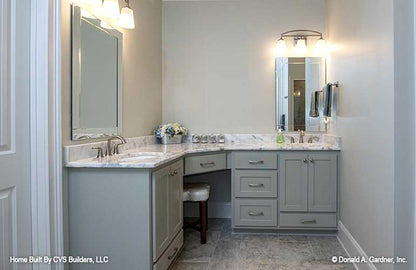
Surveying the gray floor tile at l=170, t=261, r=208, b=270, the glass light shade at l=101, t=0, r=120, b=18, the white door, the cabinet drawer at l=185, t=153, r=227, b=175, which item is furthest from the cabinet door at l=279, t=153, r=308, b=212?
the white door

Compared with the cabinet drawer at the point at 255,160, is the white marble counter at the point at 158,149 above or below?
above

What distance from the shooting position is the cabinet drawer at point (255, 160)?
2705 millimetres

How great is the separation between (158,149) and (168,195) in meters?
0.71

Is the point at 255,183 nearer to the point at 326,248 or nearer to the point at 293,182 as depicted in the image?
the point at 293,182

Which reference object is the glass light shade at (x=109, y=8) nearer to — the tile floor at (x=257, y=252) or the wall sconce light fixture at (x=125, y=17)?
the wall sconce light fixture at (x=125, y=17)

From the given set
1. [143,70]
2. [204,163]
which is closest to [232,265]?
[204,163]

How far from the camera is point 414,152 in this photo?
4.89 ft

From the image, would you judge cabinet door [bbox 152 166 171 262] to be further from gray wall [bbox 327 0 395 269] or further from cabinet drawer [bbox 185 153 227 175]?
gray wall [bbox 327 0 395 269]

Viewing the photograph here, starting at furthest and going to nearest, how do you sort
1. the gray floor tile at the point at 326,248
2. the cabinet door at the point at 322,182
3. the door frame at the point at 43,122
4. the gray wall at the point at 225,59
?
1. the gray wall at the point at 225,59
2. the cabinet door at the point at 322,182
3. the gray floor tile at the point at 326,248
4. the door frame at the point at 43,122

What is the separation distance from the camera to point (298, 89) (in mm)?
3193

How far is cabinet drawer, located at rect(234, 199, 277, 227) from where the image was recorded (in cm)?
271

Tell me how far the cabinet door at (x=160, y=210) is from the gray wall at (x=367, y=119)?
135 centimetres

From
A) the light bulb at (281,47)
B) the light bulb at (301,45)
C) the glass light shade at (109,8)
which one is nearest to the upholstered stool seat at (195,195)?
the glass light shade at (109,8)

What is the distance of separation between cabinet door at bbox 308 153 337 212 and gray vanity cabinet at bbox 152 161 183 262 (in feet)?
4.27
